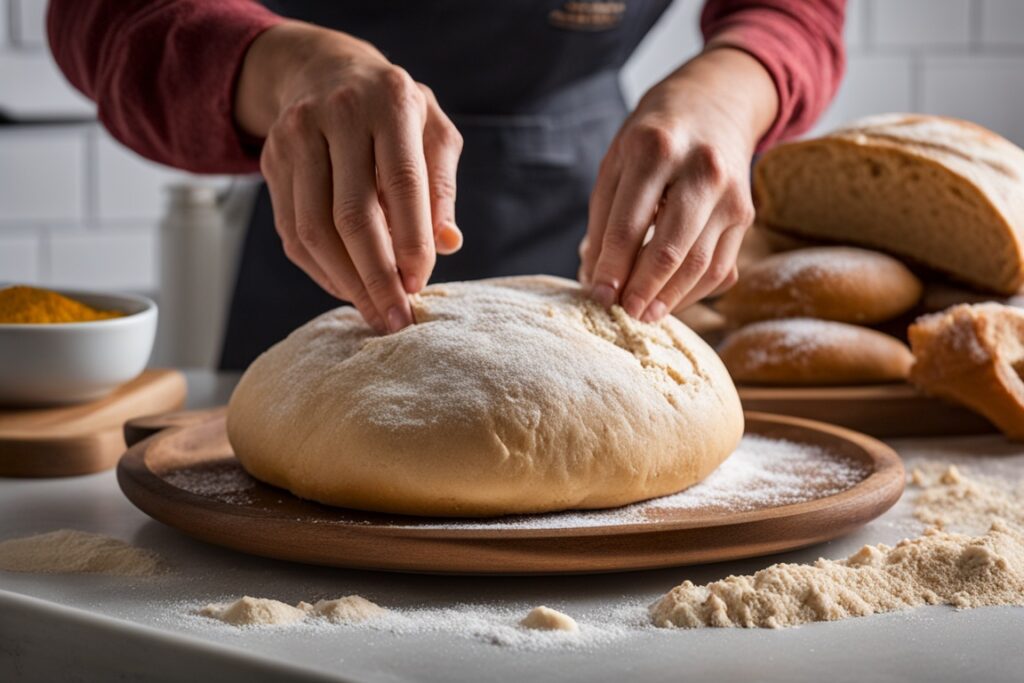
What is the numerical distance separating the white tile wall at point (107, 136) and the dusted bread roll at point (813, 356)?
5.65 ft

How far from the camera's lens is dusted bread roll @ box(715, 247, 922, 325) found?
4.74 feet

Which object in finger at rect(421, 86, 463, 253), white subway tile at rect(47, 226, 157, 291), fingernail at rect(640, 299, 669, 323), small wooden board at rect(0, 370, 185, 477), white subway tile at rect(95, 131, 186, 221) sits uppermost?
finger at rect(421, 86, 463, 253)

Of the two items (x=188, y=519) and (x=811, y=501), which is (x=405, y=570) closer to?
(x=188, y=519)

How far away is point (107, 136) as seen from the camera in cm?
288

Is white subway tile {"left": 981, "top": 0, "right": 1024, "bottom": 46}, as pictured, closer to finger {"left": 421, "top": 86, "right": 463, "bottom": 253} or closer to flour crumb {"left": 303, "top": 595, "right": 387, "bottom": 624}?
finger {"left": 421, "top": 86, "right": 463, "bottom": 253}

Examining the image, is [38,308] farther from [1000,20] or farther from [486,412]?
[1000,20]

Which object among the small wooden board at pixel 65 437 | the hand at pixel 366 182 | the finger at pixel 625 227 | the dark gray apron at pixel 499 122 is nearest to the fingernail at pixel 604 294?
the finger at pixel 625 227

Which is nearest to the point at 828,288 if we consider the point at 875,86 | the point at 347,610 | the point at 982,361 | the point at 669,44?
the point at 982,361

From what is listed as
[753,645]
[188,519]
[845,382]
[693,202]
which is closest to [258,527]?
[188,519]

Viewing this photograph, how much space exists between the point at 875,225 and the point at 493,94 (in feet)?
1.81

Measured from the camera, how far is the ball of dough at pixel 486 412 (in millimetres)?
883

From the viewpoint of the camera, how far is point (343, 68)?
1.06 m

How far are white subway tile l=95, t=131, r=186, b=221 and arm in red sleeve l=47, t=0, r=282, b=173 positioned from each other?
140cm

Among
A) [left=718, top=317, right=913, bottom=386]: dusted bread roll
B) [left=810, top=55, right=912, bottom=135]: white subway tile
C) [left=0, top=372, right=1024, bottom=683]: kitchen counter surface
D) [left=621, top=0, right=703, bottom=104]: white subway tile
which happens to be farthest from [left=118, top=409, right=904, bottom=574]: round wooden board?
[left=810, top=55, right=912, bottom=135]: white subway tile
